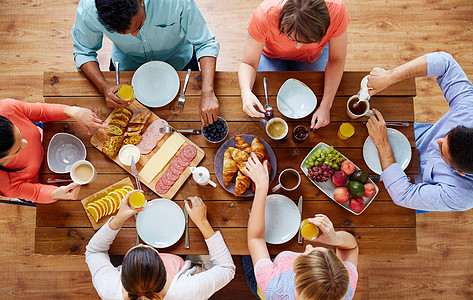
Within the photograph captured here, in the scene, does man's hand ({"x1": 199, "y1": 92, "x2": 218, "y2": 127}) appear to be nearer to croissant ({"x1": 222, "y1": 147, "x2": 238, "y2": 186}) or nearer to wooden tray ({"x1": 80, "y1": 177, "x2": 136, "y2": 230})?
croissant ({"x1": 222, "y1": 147, "x2": 238, "y2": 186})

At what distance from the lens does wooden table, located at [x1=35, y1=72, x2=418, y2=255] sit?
6.61 ft

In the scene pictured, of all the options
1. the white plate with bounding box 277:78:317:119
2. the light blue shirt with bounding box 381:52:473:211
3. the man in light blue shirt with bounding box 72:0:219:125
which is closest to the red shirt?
the man in light blue shirt with bounding box 72:0:219:125

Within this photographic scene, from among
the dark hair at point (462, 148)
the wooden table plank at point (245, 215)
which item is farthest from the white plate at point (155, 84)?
the dark hair at point (462, 148)

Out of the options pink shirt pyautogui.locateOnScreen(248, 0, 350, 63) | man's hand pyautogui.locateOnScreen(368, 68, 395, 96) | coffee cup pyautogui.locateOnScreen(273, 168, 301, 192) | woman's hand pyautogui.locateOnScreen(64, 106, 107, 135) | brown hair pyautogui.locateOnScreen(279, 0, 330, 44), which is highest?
brown hair pyautogui.locateOnScreen(279, 0, 330, 44)

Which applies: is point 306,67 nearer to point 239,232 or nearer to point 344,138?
point 344,138

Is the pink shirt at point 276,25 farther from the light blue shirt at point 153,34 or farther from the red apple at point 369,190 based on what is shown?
the red apple at point 369,190

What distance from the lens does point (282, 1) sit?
6.33 feet

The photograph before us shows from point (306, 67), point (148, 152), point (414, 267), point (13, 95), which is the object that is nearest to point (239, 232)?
point (148, 152)

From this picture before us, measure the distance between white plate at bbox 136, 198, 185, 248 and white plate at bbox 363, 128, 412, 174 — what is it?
3.96 ft

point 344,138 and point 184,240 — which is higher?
point 344,138

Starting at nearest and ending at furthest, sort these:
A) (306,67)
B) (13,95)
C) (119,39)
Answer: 1. (119,39)
2. (306,67)
3. (13,95)

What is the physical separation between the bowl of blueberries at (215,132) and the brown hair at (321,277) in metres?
0.86

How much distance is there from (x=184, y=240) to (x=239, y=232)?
34cm

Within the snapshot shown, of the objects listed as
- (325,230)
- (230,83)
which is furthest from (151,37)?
(325,230)
